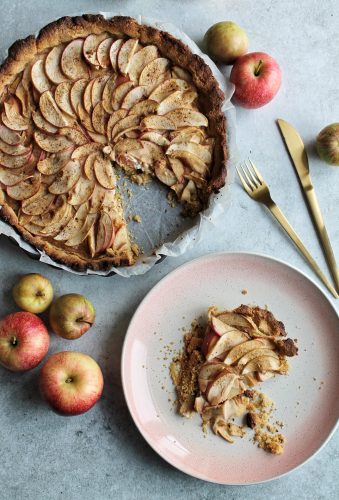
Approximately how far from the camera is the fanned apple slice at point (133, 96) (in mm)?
2742

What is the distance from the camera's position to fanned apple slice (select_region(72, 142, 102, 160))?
276 cm

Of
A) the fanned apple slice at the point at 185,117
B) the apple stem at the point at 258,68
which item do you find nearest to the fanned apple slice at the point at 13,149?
the fanned apple slice at the point at 185,117

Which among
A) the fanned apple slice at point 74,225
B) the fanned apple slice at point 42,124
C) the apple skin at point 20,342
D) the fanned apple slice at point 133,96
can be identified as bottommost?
the apple skin at point 20,342

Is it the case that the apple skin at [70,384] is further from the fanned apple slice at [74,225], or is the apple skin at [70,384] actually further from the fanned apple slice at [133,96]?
the fanned apple slice at [133,96]

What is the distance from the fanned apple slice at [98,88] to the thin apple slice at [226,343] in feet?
4.02

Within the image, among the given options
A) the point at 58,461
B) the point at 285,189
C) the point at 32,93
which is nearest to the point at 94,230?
the point at 32,93

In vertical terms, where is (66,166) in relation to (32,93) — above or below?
below

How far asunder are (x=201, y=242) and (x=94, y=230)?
51cm

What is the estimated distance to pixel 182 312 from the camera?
9.37ft

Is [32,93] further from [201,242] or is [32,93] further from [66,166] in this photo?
[201,242]

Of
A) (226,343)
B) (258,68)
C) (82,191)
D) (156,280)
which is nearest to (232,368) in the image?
(226,343)

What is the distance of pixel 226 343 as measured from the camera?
2752mm

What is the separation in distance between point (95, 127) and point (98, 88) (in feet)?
0.59

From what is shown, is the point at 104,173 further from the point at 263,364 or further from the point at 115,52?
the point at 263,364
